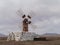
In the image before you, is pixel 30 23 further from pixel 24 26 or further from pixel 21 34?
pixel 21 34

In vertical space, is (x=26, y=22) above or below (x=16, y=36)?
above

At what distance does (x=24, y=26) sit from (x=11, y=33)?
315 cm

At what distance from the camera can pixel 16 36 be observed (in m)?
37.7

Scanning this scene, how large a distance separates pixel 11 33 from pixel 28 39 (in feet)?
13.3

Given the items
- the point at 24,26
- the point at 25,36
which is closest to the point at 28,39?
the point at 25,36

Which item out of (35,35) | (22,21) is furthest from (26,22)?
(35,35)

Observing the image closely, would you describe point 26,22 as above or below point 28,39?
above

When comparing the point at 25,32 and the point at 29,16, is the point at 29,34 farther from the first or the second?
the point at 29,16

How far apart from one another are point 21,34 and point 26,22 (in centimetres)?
381

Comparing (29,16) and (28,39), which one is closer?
(28,39)

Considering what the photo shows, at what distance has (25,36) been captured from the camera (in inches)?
1441

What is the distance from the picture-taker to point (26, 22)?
128ft

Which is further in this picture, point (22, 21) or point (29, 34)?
point (22, 21)

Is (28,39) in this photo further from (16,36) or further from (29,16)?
(29,16)
